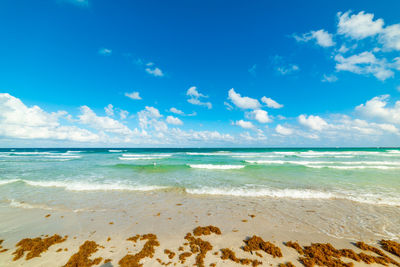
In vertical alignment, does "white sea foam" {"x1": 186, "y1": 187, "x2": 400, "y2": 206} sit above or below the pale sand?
above

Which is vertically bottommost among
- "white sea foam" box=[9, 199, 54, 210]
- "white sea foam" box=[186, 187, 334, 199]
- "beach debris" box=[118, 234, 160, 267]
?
"white sea foam" box=[9, 199, 54, 210]

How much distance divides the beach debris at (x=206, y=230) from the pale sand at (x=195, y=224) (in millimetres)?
173

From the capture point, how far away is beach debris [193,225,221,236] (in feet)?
16.1

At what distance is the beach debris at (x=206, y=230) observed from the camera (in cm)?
490

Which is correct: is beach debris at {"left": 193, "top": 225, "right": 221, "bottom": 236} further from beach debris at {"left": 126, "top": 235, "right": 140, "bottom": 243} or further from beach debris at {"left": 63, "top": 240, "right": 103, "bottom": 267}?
beach debris at {"left": 63, "top": 240, "right": 103, "bottom": 267}

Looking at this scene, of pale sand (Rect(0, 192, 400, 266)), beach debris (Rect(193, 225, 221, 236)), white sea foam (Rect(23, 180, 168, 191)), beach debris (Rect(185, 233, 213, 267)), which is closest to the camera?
beach debris (Rect(185, 233, 213, 267))

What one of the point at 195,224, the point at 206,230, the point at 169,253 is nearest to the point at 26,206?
the point at 169,253

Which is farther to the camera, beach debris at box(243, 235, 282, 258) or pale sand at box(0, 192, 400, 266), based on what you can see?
pale sand at box(0, 192, 400, 266)

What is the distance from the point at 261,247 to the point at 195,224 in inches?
87.1

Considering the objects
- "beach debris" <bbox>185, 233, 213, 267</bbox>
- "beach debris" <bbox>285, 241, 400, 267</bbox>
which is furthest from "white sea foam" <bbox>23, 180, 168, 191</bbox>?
"beach debris" <bbox>285, 241, 400, 267</bbox>

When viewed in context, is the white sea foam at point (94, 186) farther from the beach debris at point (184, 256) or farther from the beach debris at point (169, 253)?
the beach debris at point (184, 256)

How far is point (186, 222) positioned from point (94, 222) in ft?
10.7

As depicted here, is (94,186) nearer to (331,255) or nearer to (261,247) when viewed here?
(261,247)

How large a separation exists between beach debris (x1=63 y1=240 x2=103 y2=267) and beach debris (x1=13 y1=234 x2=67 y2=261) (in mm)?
937
